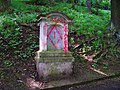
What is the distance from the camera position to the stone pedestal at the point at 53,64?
6.61 meters

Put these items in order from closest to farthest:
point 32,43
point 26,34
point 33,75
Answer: point 33,75 → point 32,43 → point 26,34

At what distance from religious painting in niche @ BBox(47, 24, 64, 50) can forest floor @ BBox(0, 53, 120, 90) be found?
3.42ft

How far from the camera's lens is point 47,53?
22.0 ft

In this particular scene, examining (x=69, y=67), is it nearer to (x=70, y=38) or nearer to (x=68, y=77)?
(x=68, y=77)

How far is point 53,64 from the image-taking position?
6699 mm

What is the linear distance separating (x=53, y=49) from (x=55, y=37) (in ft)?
Result: 1.29

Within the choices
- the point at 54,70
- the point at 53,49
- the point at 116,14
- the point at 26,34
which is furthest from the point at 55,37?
the point at 116,14

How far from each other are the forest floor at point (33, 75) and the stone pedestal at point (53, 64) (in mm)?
231

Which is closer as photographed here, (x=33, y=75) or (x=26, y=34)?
(x=33, y=75)

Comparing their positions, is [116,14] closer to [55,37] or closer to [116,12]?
[116,12]

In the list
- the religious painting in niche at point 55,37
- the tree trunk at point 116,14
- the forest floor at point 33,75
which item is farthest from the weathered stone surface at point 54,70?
the tree trunk at point 116,14

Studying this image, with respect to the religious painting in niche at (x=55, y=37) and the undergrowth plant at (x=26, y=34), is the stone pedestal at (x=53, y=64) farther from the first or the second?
the undergrowth plant at (x=26, y=34)

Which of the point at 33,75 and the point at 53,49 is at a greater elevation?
the point at 53,49

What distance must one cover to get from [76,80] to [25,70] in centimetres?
171
